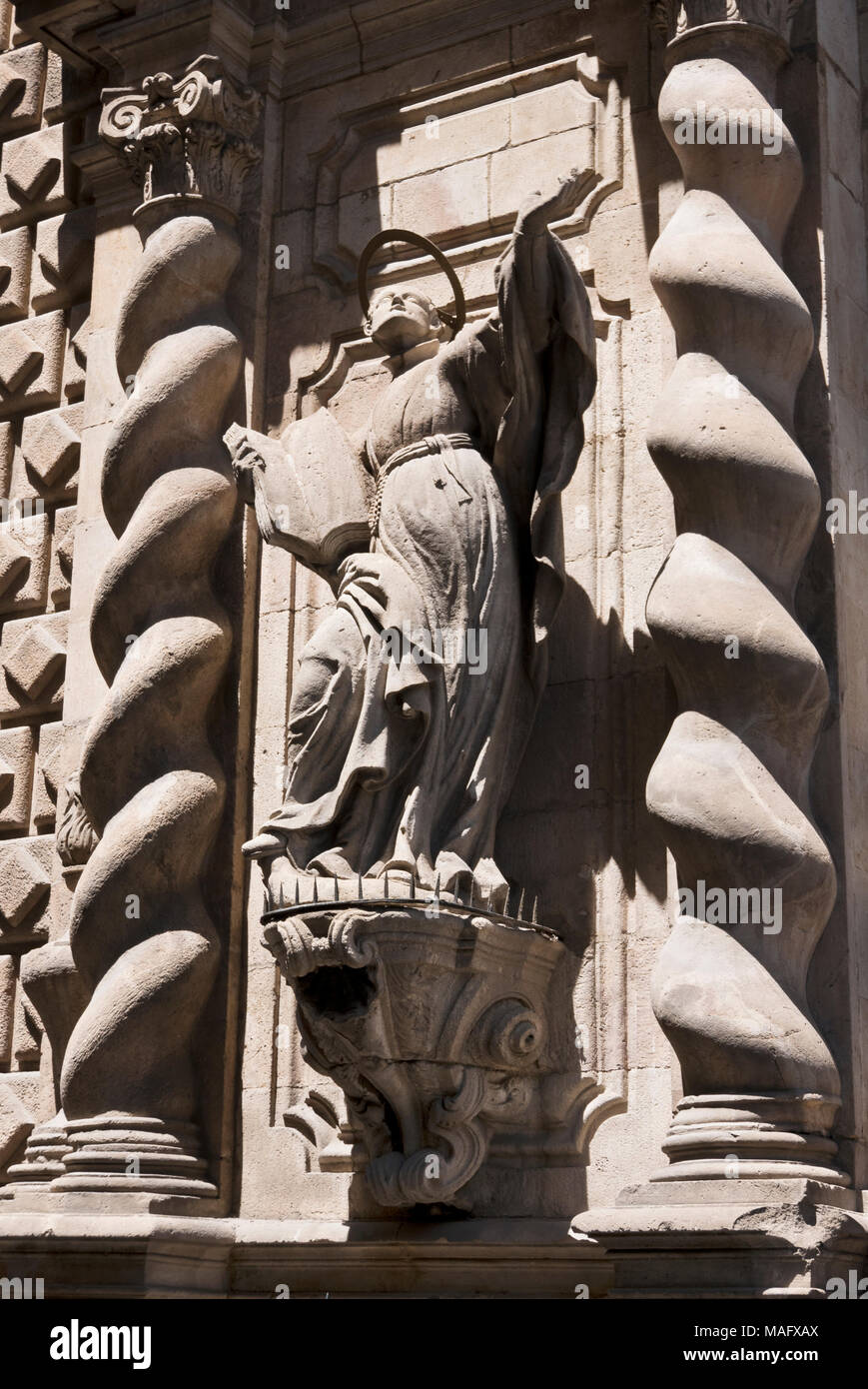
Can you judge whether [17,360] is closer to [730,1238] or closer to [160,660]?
[160,660]

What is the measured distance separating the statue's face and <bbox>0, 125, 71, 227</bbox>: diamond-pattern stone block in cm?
284

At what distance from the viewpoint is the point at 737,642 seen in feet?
19.0

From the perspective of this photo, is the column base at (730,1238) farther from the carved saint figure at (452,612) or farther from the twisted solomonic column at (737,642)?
the carved saint figure at (452,612)

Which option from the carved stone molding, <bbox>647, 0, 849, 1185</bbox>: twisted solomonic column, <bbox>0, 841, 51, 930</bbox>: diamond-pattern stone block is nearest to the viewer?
<bbox>647, 0, 849, 1185</bbox>: twisted solomonic column

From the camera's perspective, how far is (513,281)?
6.31 metres

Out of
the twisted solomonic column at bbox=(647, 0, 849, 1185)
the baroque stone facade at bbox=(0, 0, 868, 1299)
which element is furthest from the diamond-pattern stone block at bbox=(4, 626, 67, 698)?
the twisted solomonic column at bbox=(647, 0, 849, 1185)

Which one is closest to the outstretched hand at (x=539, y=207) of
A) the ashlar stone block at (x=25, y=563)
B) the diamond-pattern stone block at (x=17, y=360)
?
the ashlar stone block at (x=25, y=563)

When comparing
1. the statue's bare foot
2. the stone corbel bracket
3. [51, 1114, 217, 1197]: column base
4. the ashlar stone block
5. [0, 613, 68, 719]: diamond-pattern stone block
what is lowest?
[51, 1114, 217, 1197]: column base

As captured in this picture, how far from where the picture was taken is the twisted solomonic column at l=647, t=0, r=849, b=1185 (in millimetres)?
5453

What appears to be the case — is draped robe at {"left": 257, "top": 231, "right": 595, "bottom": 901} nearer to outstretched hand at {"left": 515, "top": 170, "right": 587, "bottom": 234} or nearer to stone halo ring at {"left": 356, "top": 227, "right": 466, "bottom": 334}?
outstretched hand at {"left": 515, "top": 170, "right": 587, "bottom": 234}

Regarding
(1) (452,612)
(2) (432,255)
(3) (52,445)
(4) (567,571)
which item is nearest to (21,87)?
(3) (52,445)
